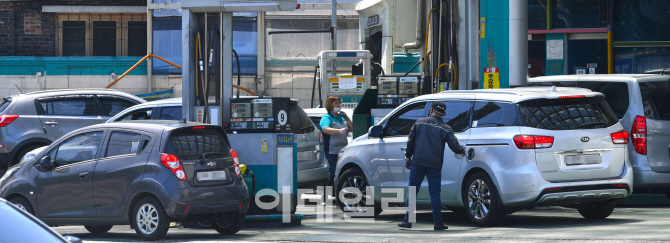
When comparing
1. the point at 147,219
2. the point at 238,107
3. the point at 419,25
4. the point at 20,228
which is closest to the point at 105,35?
the point at 419,25

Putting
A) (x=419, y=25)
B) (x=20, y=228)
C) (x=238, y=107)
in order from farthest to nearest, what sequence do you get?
(x=419, y=25), (x=238, y=107), (x=20, y=228)

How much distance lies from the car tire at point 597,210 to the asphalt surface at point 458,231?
9cm

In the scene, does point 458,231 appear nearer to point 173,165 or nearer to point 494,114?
point 494,114

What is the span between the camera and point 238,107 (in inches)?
430

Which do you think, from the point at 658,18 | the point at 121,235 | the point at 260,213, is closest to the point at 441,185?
the point at 260,213

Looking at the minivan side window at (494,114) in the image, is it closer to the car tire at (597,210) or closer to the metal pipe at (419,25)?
the car tire at (597,210)

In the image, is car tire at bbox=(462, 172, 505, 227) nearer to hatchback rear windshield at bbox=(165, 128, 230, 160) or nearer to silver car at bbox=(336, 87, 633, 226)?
silver car at bbox=(336, 87, 633, 226)

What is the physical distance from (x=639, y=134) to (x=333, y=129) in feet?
14.8

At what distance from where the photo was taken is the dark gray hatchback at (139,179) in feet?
29.9

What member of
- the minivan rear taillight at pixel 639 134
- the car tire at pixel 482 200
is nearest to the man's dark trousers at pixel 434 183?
the car tire at pixel 482 200

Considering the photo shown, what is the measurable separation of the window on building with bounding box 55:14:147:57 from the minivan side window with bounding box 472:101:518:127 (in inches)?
686

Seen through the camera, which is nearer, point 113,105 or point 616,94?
point 616,94

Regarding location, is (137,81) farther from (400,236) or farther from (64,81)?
(400,236)

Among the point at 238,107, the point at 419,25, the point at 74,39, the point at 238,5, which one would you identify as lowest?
the point at 238,107
